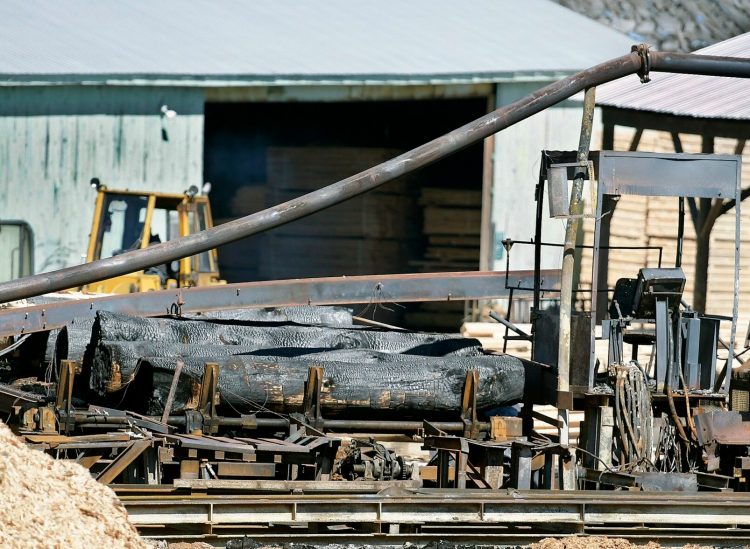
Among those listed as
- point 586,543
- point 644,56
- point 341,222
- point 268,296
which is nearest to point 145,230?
point 268,296

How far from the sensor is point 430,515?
9148 mm

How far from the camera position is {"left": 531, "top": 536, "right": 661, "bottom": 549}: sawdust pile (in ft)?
29.5

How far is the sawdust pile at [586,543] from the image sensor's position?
8.99 metres

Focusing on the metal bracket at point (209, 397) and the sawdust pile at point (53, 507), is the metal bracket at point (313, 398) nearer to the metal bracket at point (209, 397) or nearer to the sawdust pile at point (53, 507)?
the metal bracket at point (209, 397)

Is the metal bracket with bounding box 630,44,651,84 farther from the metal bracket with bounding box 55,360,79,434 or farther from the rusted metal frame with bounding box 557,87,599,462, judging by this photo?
the metal bracket with bounding box 55,360,79,434

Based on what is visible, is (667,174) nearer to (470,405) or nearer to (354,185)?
(470,405)

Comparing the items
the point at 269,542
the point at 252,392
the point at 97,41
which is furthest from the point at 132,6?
the point at 269,542

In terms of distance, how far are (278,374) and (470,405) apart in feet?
4.91

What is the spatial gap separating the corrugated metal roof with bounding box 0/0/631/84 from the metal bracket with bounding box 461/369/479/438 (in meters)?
10.4

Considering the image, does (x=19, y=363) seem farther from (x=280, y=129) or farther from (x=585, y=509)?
(x=280, y=129)

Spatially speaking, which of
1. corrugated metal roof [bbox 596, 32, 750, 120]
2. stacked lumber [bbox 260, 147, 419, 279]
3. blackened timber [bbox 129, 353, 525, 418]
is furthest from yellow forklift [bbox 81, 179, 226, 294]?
stacked lumber [bbox 260, 147, 419, 279]

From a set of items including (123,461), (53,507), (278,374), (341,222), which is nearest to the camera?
(53,507)

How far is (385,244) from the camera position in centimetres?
2403

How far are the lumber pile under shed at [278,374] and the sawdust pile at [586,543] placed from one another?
5.67ft
